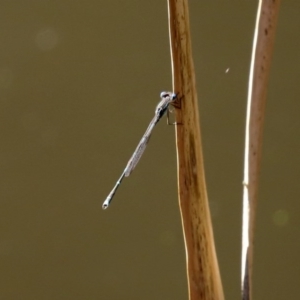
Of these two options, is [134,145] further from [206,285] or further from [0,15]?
[206,285]

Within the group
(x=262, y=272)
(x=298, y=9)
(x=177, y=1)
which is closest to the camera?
(x=177, y=1)

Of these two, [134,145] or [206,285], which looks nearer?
[206,285]

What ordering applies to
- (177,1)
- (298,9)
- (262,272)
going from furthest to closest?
(262,272)
(298,9)
(177,1)

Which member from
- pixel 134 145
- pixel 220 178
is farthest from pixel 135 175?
pixel 220 178
